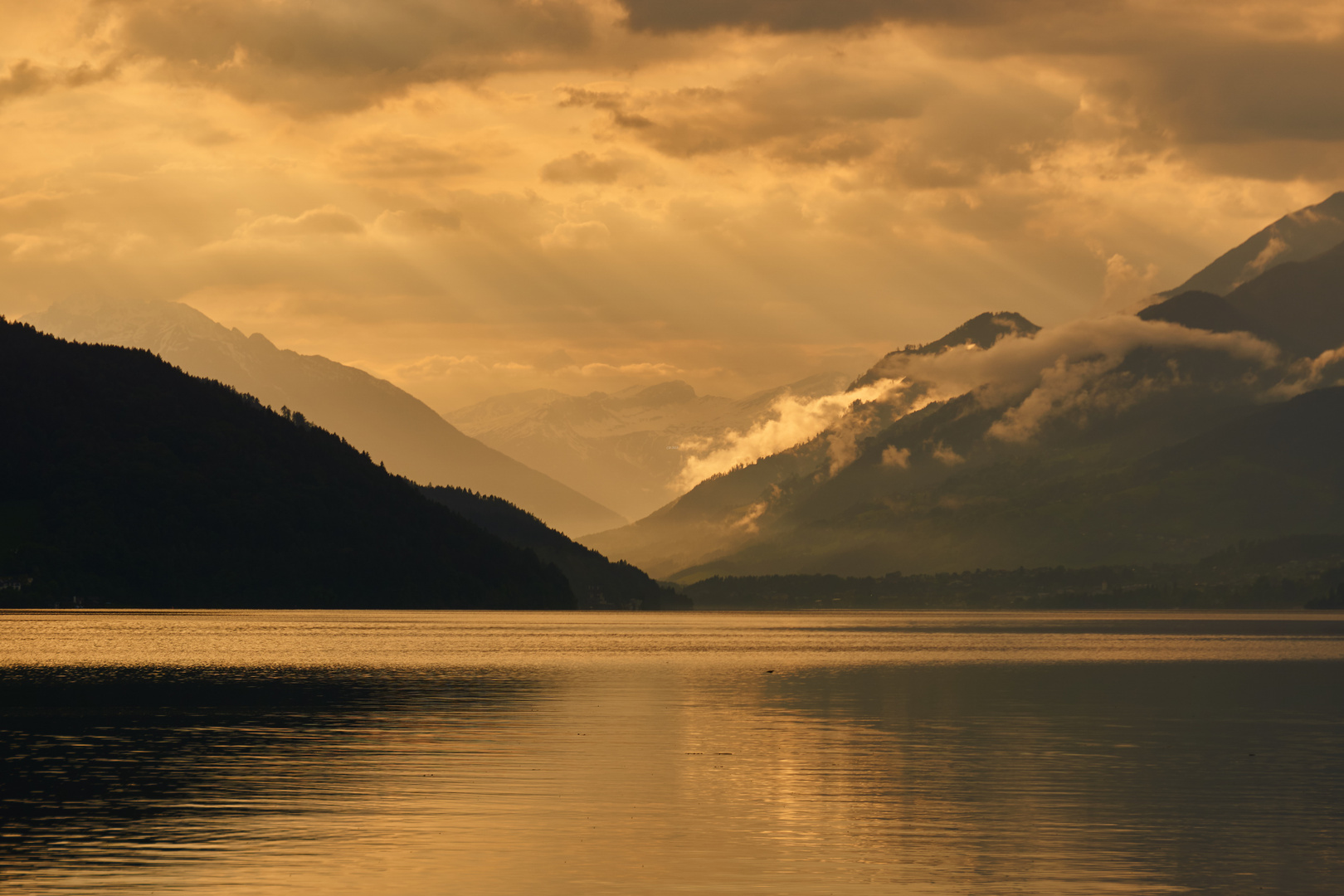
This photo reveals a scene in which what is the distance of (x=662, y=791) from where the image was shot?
72375 mm

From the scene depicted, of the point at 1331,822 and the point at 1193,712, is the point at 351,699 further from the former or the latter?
the point at 1331,822

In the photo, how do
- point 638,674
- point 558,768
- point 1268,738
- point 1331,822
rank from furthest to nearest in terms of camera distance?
point 638,674, point 1268,738, point 558,768, point 1331,822

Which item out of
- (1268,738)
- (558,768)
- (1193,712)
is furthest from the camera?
(1193,712)

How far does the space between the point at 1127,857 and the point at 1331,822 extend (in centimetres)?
1304

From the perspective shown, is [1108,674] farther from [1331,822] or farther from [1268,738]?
[1331,822]

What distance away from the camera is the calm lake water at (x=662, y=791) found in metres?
52.5

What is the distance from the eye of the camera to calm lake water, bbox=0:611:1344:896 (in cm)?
5253

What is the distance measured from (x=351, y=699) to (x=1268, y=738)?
69.3 m

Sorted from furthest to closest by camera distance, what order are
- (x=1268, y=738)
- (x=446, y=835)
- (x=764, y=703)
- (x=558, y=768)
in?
(x=764, y=703) → (x=1268, y=738) → (x=558, y=768) → (x=446, y=835)

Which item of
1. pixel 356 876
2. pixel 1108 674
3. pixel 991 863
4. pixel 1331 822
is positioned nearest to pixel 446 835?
pixel 356 876

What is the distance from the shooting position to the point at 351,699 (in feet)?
420

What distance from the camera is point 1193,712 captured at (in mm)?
120188

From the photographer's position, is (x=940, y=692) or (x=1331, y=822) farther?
(x=940, y=692)

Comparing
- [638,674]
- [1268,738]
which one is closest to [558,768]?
[1268,738]
